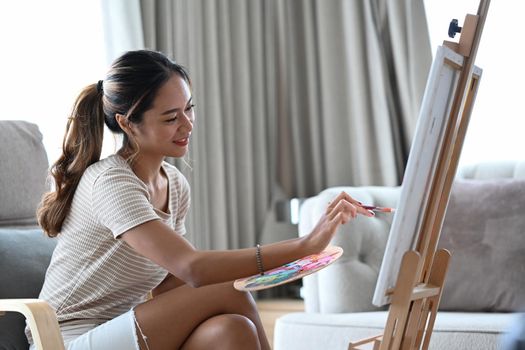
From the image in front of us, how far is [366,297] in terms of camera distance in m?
2.79

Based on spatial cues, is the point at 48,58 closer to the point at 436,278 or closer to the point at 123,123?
the point at 123,123

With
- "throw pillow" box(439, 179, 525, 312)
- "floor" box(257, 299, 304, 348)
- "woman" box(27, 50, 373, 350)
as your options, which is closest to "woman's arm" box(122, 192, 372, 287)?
"woman" box(27, 50, 373, 350)

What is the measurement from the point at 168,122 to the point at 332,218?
0.49 m

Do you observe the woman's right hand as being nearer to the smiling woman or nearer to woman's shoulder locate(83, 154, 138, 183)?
woman's shoulder locate(83, 154, 138, 183)

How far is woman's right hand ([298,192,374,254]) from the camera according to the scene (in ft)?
5.82

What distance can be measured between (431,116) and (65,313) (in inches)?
40.4

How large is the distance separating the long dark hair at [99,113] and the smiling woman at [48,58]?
1214 millimetres

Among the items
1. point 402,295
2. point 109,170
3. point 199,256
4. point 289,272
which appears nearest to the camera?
point 402,295

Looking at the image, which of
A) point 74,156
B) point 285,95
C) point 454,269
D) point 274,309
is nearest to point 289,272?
point 74,156

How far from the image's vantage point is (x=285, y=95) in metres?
4.41

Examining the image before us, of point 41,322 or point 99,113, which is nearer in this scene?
point 41,322

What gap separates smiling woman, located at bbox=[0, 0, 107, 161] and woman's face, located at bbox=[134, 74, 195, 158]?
4.37ft

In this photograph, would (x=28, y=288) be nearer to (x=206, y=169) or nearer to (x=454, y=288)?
(x=454, y=288)

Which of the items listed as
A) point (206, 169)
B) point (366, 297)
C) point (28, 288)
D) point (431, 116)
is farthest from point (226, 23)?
point (431, 116)
